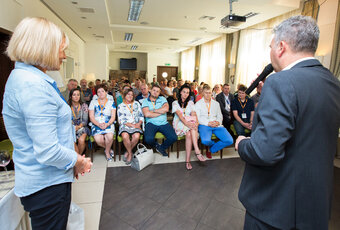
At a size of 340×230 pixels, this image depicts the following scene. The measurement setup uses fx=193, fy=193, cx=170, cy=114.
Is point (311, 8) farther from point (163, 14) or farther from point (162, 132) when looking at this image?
point (162, 132)

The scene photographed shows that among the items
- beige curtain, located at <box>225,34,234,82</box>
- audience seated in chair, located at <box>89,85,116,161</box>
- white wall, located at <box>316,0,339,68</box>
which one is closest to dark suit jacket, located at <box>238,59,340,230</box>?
audience seated in chair, located at <box>89,85,116,161</box>

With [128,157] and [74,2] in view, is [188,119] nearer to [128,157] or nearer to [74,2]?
[128,157]

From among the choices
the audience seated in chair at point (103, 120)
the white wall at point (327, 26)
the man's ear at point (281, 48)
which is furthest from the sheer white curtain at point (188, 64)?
the man's ear at point (281, 48)

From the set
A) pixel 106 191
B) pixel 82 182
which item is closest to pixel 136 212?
pixel 106 191

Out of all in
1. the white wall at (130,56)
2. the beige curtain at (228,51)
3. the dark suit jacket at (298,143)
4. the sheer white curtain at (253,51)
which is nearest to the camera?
the dark suit jacket at (298,143)

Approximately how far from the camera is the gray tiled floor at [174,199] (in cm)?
202

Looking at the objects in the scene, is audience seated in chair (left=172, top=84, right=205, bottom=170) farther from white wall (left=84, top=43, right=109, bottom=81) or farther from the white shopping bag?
white wall (left=84, top=43, right=109, bottom=81)

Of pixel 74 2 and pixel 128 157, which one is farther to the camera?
pixel 74 2

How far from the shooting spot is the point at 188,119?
11.9 ft

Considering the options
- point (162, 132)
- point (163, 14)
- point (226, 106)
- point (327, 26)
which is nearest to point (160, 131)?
point (162, 132)

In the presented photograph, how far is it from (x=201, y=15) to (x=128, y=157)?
4.91 meters

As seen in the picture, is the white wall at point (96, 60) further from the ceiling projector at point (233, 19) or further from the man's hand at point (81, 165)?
the man's hand at point (81, 165)

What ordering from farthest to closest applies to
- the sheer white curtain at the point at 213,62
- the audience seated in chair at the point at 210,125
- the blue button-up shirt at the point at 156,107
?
the sheer white curtain at the point at 213,62 < the blue button-up shirt at the point at 156,107 < the audience seated in chair at the point at 210,125

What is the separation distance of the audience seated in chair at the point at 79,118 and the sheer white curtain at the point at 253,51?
565cm
